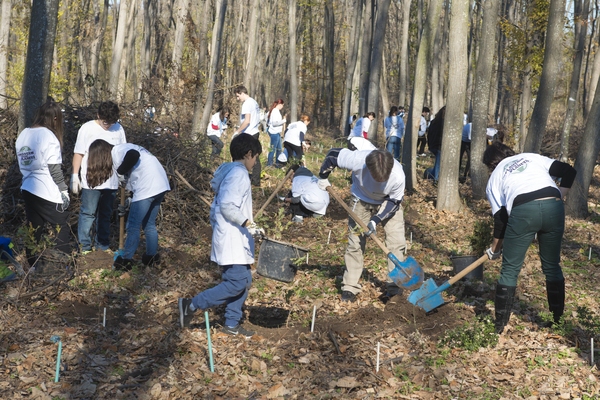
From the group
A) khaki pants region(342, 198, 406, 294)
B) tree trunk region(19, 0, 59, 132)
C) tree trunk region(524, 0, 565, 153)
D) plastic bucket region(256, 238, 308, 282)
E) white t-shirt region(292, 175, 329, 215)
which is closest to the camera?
plastic bucket region(256, 238, 308, 282)

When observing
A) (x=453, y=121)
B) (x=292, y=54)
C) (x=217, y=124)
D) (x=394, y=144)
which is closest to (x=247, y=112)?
(x=217, y=124)

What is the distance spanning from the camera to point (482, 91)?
11.8 m

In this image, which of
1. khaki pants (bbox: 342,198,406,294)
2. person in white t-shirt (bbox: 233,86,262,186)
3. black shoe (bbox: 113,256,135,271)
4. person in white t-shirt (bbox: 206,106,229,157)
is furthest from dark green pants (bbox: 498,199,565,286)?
person in white t-shirt (bbox: 206,106,229,157)

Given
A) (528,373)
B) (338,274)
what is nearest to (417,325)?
(528,373)

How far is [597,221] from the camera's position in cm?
1138

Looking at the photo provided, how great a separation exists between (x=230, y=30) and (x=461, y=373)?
36.1m

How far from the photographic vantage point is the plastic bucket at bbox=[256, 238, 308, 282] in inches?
246

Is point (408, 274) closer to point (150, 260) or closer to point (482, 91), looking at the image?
point (150, 260)

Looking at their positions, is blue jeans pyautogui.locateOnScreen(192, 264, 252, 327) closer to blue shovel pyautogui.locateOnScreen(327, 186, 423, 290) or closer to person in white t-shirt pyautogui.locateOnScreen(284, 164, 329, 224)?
blue shovel pyautogui.locateOnScreen(327, 186, 423, 290)

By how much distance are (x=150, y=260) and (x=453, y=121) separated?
252 inches

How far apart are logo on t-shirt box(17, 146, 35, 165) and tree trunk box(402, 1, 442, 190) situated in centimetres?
836

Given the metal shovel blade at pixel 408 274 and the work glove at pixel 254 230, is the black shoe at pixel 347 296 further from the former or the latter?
the work glove at pixel 254 230

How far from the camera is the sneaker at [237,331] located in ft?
18.0

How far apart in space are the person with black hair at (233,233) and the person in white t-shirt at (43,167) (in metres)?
2.05
